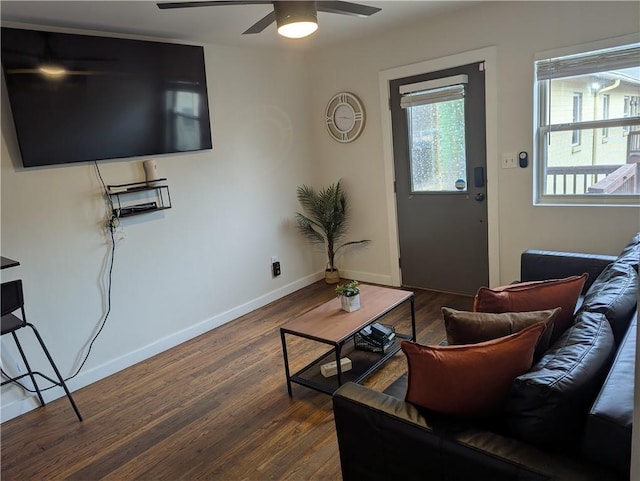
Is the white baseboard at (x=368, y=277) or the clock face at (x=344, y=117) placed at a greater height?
the clock face at (x=344, y=117)

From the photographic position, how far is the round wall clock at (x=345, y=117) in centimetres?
437

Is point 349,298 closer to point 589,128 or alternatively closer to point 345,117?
point 589,128

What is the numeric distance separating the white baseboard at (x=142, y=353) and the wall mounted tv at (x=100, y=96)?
147 cm

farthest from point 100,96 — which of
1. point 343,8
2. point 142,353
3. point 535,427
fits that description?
point 535,427

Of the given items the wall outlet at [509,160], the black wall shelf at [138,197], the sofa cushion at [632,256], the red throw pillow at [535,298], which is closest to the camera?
the red throw pillow at [535,298]

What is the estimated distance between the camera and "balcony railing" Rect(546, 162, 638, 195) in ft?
10.3

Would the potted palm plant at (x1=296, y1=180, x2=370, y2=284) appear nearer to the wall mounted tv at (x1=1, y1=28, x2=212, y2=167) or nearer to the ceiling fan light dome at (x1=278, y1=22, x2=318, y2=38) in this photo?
the wall mounted tv at (x1=1, y1=28, x2=212, y2=167)

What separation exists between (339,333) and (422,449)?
3.87 ft

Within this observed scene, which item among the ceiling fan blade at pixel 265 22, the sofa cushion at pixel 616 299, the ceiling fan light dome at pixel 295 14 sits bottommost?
the sofa cushion at pixel 616 299

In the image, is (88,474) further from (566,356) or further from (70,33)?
(70,33)

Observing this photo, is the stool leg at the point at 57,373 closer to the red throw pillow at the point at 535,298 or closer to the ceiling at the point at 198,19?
the ceiling at the point at 198,19

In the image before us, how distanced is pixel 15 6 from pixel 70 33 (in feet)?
1.39

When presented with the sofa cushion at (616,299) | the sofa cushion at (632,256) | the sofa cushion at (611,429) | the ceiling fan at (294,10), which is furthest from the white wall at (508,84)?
the sofa cushion at (611,429)

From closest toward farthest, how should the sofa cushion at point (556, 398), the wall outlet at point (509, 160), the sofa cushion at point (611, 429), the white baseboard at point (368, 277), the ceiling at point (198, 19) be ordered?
1. the sofa cushion at point (611, 429)
2. the sofa cushion at point (556, 398)
3. the ceiling at point (198, 19)
4. the wall outlet at point (509, 160)
5. the white baseboard at point (368, 277)
